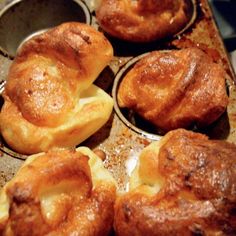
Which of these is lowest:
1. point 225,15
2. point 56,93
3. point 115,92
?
point 225,15

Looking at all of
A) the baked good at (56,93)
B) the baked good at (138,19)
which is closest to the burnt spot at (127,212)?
the baked good at (56,93)

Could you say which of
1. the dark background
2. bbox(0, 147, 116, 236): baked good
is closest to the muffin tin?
bbox(0, 147, 116, 236): baked good

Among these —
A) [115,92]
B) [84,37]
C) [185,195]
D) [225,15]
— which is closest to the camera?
[185,195]

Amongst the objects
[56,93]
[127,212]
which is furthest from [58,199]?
[56,93]

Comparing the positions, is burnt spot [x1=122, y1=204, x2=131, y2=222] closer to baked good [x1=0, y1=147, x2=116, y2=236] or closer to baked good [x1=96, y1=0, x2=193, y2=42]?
baked good [x1=0, y1=147, x2=116, y2=236]

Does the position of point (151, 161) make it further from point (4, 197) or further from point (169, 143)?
point (4, 197)

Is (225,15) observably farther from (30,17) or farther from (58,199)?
(58,199)
